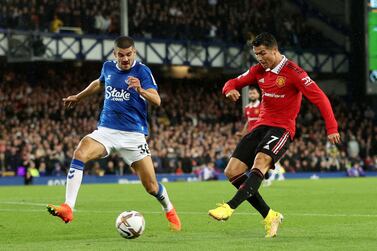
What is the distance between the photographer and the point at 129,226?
11.1 meters

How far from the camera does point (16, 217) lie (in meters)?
15.6

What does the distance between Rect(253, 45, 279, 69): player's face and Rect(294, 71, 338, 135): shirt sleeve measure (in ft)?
1.17

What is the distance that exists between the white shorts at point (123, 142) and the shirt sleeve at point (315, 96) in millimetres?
2199

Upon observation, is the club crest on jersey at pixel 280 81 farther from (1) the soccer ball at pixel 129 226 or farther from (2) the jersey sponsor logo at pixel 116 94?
(1) the soccer ball at pixel 129 226

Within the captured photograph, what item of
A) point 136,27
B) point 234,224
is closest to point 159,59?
point 136,27

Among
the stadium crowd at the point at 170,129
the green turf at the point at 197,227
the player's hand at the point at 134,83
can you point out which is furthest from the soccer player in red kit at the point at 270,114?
the stadium crowd at the point at 170,129

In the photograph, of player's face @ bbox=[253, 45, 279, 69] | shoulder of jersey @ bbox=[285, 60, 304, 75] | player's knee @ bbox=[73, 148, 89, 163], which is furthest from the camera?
player's knee @ bbox=[73, 148, 89, 163]

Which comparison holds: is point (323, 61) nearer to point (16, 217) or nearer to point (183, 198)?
point (183, 198)

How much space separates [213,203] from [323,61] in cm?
2809

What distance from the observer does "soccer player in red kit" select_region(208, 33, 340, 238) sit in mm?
11383

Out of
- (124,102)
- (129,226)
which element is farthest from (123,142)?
(129,226)

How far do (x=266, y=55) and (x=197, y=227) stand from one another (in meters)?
2.92

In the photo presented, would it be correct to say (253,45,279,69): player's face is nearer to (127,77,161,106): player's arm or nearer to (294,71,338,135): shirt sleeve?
(294,71,338,135): shirt sleeve

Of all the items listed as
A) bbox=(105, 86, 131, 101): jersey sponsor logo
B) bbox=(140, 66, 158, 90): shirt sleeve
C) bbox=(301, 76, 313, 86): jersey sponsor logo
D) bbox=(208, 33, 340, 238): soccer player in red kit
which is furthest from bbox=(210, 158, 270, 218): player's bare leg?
bbox=(105, 86, 131, 101): jersey sponsor logo
